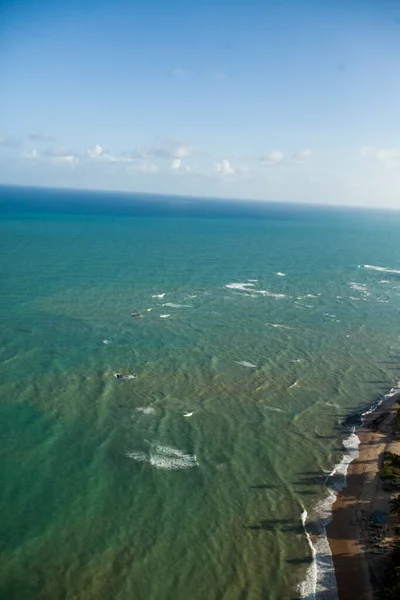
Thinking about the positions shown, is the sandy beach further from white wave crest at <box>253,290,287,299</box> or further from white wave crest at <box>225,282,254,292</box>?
white wave crest at <box>225,282,254,292</box>

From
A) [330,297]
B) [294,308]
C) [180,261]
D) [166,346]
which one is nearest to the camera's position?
[166,346]

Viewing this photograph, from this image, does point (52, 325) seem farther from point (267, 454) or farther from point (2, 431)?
point (267, 454)

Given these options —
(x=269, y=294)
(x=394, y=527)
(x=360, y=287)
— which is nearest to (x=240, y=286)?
(x=269, y=294)

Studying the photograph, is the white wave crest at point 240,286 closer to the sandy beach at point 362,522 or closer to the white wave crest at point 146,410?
the white wave crest at point 146,410

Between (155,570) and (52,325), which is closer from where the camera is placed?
(155,570)

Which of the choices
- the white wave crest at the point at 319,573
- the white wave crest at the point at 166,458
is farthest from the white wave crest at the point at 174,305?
the white wave crest at the point at 319,573

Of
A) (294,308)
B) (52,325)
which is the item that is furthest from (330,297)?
(52,325)
